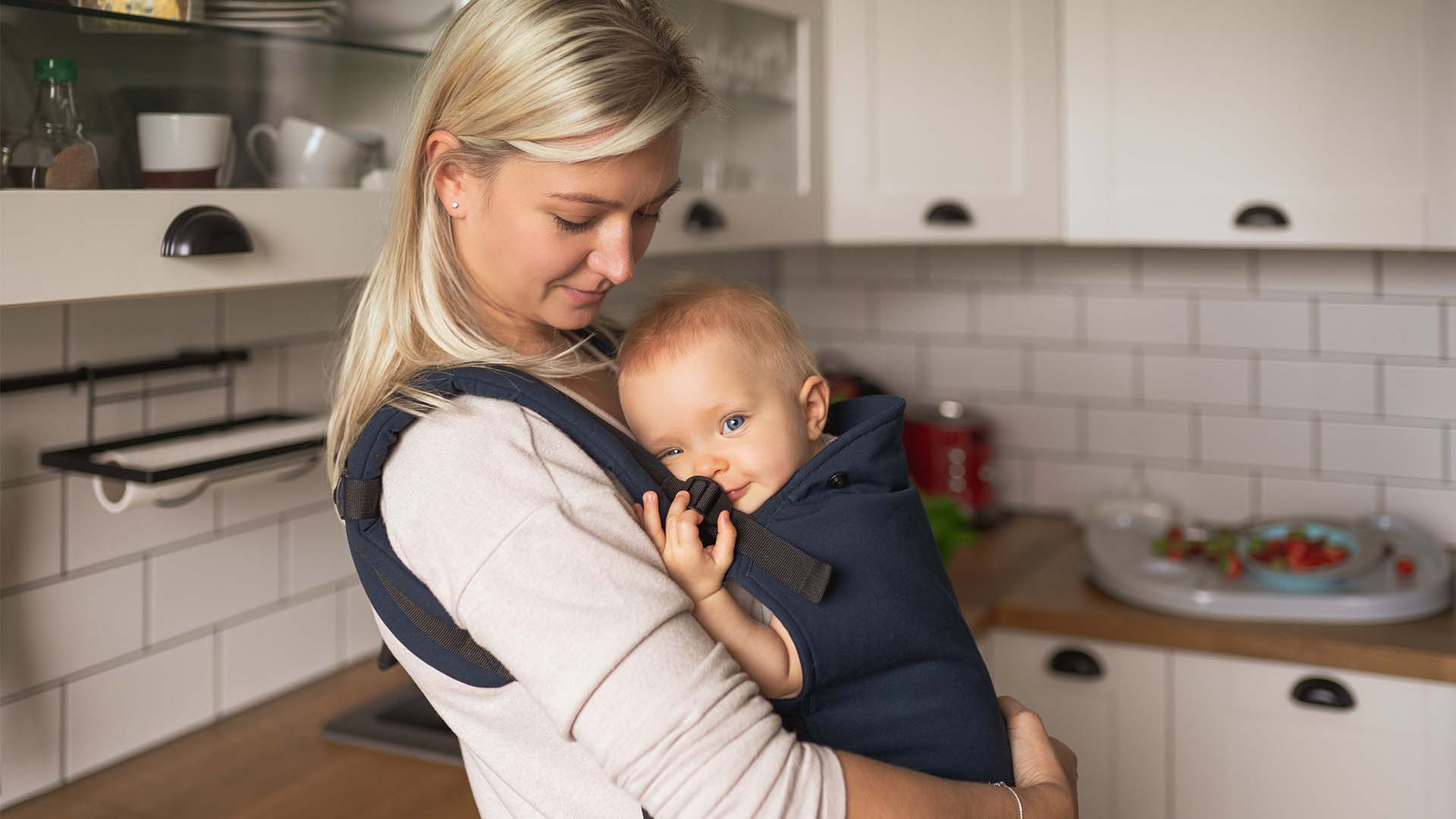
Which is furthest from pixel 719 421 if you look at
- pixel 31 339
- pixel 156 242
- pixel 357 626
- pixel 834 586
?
pixel 357 626

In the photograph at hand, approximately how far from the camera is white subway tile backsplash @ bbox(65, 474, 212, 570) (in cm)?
157

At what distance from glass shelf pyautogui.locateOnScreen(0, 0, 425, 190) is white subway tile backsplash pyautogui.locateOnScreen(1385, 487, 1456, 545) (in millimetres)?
1991

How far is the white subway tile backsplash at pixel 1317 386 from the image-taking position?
2520 mm

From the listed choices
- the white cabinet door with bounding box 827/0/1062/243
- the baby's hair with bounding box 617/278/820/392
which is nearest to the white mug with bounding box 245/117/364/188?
the baby's hair with bounding box 617/278/820/392

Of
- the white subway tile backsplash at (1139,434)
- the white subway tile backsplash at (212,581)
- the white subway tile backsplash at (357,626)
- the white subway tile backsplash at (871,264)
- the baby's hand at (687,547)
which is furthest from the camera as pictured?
the white subway tile backsplash at (871,264)

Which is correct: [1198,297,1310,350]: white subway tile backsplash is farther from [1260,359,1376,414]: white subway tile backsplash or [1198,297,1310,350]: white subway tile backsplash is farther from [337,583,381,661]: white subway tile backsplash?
[337,583,381,661]: white subway tile backsplash

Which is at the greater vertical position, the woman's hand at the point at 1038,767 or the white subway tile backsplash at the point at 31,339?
the white subway tile backsplash at the point at 31,339

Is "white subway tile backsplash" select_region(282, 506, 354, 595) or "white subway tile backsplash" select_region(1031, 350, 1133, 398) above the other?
"white subway tile backsplash" select_region(1031, 350, 1133, 398)

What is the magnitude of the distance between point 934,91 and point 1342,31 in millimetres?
686

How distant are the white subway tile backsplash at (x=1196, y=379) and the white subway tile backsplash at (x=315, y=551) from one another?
1658 mm

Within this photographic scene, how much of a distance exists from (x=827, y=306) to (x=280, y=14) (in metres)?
1.80

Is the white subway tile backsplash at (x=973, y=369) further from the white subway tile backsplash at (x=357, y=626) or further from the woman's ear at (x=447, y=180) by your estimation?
the woman's ear at (x=447, y=180)

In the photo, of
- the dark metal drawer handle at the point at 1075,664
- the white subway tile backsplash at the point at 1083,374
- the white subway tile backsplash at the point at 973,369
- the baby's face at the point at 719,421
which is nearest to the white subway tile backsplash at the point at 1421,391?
the white subway tile backsplash at the point at 1083,374

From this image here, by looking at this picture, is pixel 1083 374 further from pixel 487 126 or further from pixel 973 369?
pixel 487 126
